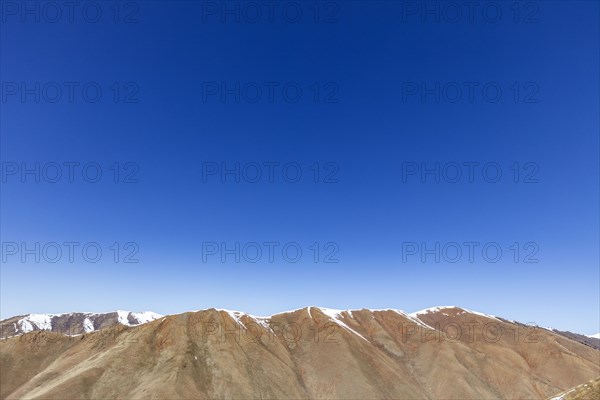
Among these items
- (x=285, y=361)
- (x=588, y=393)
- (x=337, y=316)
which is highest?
(x=337, y=316)

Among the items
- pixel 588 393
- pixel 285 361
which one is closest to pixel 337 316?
pixel 285 361

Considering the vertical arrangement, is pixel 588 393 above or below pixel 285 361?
above

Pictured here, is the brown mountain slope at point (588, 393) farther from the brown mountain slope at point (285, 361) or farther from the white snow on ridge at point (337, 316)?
the white snow on ridge at point (337, 316)

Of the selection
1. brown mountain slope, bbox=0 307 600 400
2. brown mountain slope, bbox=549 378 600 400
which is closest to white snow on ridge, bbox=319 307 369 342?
brown mountain slope, bbox=0 307 600 400

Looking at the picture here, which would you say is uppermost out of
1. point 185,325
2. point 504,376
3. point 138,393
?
point 185,325

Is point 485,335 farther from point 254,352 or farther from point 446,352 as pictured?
point 254,352

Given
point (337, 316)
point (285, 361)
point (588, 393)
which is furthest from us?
point (337, 316)

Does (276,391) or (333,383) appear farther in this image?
(333,383)

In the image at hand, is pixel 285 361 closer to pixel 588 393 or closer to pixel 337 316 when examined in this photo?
pixel 337 316

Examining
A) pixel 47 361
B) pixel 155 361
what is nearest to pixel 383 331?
pixel 155 361
